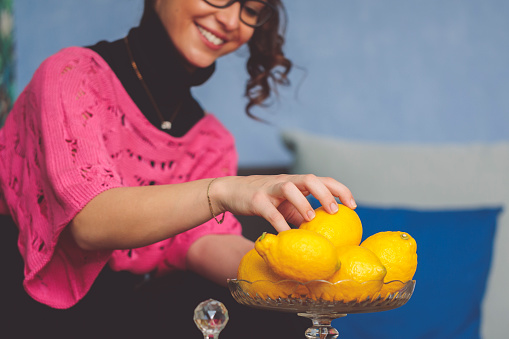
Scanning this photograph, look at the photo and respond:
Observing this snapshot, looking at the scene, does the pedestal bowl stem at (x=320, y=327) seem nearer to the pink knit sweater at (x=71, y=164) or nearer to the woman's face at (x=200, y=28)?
the pink knit sweater at (x=71, y=164)

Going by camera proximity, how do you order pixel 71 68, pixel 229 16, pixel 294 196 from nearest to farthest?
pixel 294 196 → pixel 71 68 → pixel 229 16

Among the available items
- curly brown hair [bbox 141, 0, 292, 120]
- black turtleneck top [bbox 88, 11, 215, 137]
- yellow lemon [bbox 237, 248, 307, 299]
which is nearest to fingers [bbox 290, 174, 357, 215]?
yellow lemon [bbox 237, 248, 307, 299]

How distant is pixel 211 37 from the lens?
4.17 feet

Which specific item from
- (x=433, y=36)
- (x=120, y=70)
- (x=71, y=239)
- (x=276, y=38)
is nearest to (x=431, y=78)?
(x=433, y=36)

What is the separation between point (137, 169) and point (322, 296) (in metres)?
0.76

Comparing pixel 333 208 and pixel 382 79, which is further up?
pixel 382 79

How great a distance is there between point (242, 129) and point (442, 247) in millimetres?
918

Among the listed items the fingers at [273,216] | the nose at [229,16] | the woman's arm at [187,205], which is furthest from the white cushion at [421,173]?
the fingers at [273,216]

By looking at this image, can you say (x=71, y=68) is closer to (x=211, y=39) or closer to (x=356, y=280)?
(x=211, y=39)

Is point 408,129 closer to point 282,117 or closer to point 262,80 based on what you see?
point 282,117

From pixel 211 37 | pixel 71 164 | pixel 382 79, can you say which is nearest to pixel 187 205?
pixel 71 164

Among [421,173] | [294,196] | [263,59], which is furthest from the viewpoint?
[421,173]

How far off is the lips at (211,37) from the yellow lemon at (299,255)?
754 millimetres

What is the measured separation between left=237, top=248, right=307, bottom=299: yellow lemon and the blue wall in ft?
5.00
